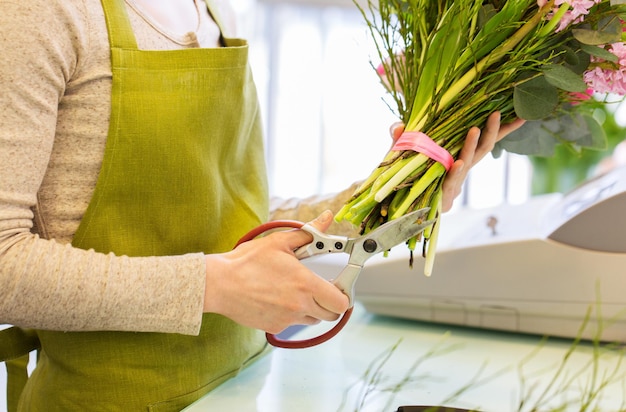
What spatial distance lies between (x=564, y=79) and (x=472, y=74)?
0.10 meters

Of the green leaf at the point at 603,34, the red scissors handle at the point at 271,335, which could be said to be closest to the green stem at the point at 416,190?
the red scissors handle at the point at 271,335

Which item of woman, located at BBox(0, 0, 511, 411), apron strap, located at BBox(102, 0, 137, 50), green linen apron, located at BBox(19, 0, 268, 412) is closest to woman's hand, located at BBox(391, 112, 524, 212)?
woman, located at BBox(0, 0, 511, 411)

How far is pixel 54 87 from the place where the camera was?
64 centimetres

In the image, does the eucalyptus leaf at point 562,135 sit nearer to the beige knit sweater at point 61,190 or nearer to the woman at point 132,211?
the woman at point 132,211

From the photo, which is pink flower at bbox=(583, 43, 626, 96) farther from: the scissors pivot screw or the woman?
the scissors pivot screw

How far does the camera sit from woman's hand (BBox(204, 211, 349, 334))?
2.27 feet

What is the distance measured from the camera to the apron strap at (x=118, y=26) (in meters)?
0.70

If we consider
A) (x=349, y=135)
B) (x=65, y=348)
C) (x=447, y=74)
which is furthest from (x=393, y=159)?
(x=349, y=135)

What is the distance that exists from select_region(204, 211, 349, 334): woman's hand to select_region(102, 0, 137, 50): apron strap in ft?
0.79

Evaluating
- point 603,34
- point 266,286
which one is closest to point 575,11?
point 603,34

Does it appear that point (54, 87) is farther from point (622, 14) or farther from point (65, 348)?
point (622, 14)

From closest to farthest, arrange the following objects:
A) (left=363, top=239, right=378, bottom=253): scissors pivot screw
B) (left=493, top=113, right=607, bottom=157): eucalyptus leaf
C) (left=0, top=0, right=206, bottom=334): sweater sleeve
→ (left=0, top=0, right=206, bottom=334): sweater sleeve
(left=363, top=239, right=378, bottom=253): scissors pivot screw
(left=493, top=113, right=607, bottom=157): eucalyptus leaf

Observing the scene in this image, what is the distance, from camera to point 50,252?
65 centimetres

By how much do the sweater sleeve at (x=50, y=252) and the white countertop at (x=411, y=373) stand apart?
0.18m
